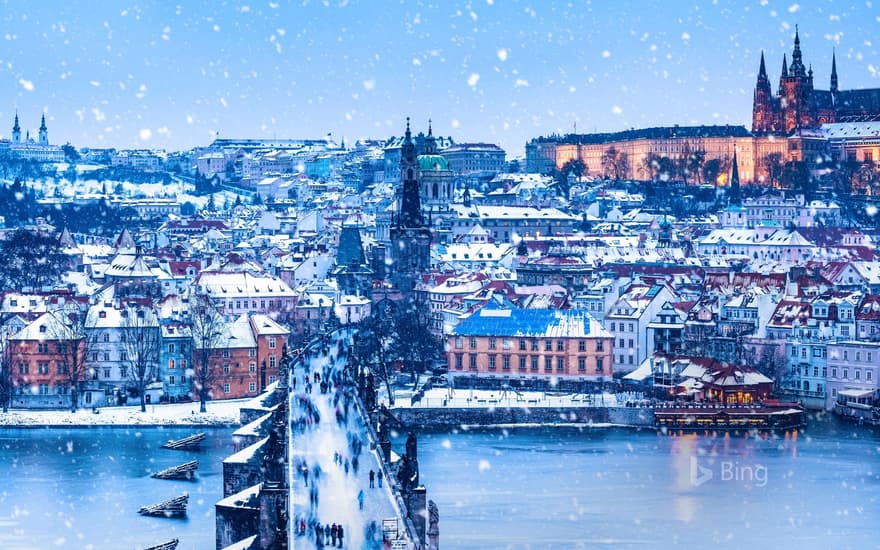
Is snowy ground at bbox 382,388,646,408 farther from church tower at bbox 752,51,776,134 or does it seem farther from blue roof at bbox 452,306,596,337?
church tower at bbox 752,51,776,134

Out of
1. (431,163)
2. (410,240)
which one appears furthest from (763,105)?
(410,240)

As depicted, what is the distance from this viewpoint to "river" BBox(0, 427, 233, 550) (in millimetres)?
23500

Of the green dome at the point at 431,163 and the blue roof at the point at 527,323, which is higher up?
the green dome at the point at 431,163

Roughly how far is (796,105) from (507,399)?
6992cm

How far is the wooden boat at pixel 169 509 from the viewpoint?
977 inches

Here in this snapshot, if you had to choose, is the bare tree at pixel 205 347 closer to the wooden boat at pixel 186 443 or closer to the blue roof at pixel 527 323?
the wooden boat at pixel 186 443

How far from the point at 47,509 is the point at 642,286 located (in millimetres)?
21631

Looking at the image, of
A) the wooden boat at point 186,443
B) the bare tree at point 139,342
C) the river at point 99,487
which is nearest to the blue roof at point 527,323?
the bare tree at point 139,342

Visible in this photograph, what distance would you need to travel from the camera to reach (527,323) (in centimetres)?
3972

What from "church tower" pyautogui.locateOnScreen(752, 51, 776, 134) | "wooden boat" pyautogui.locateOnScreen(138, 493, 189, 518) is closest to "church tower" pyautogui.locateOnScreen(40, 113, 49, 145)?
"church tower" pyautogui.locateOnScreen(752, 51, 776, 134)

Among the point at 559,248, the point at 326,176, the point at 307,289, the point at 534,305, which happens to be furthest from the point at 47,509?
the point at 326,176

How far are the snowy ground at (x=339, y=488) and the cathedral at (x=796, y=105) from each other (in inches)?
3230

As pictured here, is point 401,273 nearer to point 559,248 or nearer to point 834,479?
point 559,248

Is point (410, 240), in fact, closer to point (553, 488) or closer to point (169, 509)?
point (553, 488)
